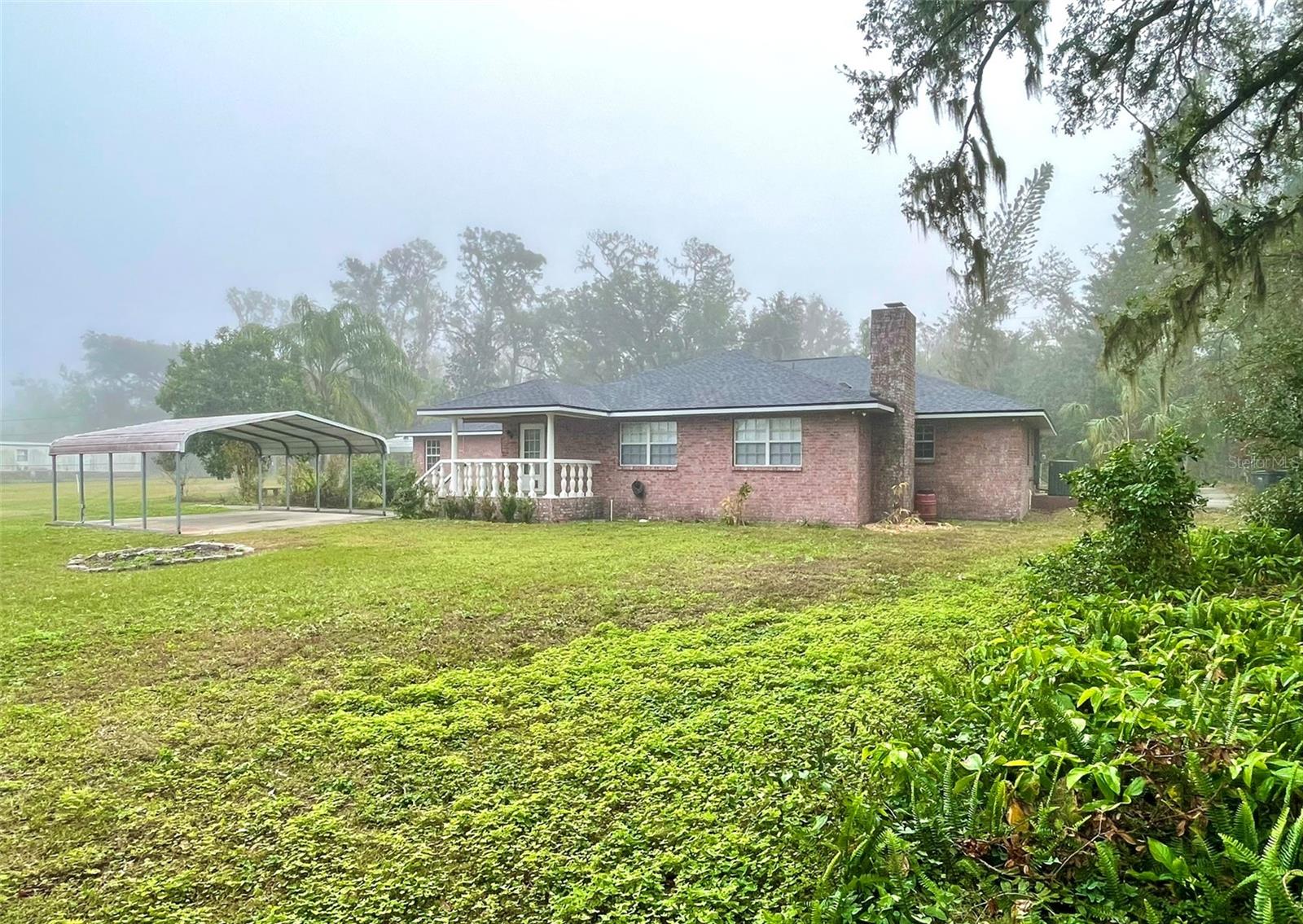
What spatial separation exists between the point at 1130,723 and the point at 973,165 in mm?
7972

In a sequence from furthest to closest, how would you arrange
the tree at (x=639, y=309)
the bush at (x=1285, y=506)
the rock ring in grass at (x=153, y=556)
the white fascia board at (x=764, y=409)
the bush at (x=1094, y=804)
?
the tree at (x=639, y=309)
the white fascia board at (x=764, y=409)
the rock ring in grass at (x=153, y=556)
the bush at (x=1285, y=506)
the bush at (x=1094, y=804)

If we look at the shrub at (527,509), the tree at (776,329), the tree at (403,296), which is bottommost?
the shrub at (527,509)

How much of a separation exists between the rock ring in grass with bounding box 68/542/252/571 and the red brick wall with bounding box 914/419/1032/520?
555 inches

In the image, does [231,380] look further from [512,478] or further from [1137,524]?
Result: [1137,524]

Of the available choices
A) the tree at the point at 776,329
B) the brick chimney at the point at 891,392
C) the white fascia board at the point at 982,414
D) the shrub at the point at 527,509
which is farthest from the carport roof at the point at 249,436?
the tree at the point at 776,329

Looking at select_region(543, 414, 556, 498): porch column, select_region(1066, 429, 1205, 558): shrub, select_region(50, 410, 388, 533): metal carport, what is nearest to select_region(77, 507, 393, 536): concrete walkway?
select_region(50, 410, 388, 533): metal carport

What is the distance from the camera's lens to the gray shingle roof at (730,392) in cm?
1547

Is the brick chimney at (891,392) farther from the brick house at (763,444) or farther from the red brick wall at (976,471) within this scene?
the red brick wall at (976,471)

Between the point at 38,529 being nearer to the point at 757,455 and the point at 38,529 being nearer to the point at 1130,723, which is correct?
the point at 757,455

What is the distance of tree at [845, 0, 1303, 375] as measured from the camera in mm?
8227

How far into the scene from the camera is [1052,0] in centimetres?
817

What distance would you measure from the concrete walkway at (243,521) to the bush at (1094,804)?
1419 cm

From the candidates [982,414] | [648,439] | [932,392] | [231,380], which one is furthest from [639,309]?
[982,414]

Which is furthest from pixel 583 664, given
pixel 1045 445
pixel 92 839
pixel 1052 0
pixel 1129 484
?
pixel 1045 445
